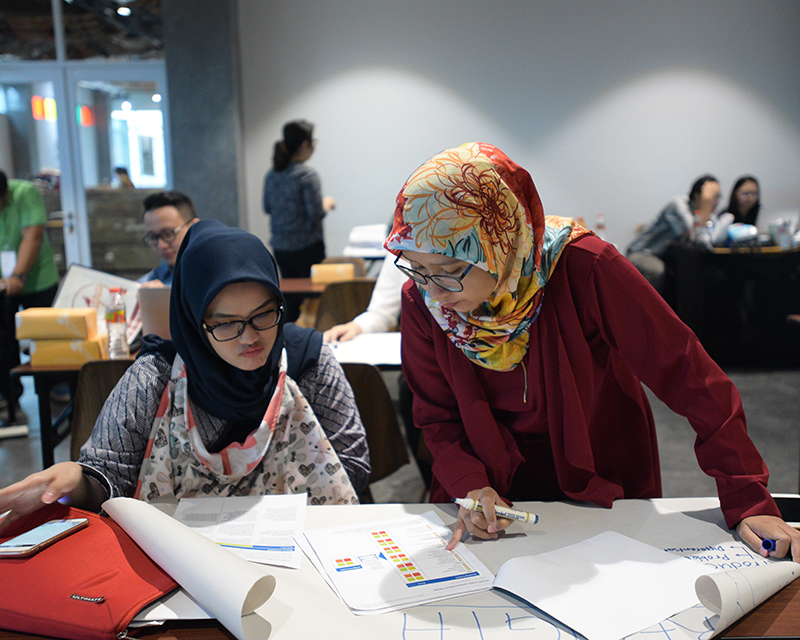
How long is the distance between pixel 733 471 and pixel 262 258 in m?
0.93

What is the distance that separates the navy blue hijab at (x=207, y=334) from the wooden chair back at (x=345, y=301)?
1580 mm

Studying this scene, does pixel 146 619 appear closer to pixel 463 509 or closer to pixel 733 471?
pixel 463 509

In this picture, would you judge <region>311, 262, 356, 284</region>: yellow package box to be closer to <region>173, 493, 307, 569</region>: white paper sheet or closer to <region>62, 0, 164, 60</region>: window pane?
<region>173, 493, 307, 569</region>: white paper sheet

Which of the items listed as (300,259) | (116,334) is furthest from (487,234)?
(300,259)

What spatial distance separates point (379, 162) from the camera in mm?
5906

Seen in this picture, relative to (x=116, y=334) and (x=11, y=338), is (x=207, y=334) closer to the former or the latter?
(x=116, y=334)

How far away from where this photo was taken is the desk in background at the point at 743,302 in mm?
4492

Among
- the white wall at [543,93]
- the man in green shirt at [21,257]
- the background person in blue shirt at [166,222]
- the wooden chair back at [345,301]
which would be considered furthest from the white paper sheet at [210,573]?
the white wall at [543,93]

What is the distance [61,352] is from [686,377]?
2036 millimetres

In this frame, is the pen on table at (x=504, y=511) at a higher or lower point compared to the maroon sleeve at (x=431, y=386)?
lower

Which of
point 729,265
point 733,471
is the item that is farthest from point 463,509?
point 729,265

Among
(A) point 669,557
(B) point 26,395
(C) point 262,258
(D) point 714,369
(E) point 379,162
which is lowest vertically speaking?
(B) point 26,395

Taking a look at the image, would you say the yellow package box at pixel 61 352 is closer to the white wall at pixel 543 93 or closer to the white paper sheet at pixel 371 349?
the white paper sheet at pixel 371 349

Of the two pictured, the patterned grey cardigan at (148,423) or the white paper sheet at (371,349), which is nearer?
the patterned grey cardigan at (148,423)
